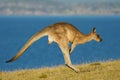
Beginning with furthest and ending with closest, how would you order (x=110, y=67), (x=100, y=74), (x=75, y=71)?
(x=110, y=67)
(x=75, y=71)
(x=100, y=74)

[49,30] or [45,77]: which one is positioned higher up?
[49,30]

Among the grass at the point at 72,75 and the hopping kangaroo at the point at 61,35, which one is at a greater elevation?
the hopping kangaroo at the point at 61,35

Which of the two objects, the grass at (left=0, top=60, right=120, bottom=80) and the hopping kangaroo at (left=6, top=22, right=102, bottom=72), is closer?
the grass at (left=0, top=60, right=120, bottom=80)

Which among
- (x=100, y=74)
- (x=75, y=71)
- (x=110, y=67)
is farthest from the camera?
(x=110, y=67)

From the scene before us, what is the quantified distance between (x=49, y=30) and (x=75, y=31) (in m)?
1.24

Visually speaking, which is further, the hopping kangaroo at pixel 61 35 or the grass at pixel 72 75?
the hopping kangaroo at pixel 61 35

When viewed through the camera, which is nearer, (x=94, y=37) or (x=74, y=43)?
(x=74, y=43)

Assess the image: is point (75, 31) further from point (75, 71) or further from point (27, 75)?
point (27, 75)

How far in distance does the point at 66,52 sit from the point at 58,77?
3.30 ft

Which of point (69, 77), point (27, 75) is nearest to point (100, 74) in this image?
point (69, 77)

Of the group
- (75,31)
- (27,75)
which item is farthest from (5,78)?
(75,31)

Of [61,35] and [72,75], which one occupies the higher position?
[61,35]

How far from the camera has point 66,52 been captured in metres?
15.2

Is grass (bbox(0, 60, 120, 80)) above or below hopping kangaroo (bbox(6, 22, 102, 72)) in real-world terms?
below
